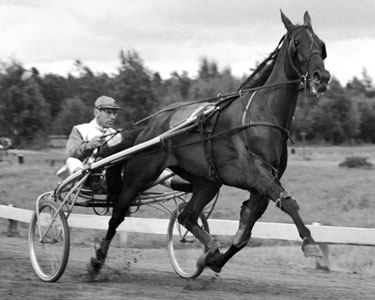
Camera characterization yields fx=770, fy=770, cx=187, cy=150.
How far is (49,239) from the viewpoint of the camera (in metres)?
7.52

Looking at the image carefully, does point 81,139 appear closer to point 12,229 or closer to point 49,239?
point 49,239

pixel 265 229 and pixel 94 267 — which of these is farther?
pixel 265 229

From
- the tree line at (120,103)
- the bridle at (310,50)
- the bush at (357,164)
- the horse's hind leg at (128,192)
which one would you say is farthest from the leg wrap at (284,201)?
the bush at (357,164)

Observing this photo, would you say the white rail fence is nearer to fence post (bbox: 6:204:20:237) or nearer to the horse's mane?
fence post (bbox: 6:204:20:237)

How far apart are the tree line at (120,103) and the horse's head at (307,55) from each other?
45.0 ft

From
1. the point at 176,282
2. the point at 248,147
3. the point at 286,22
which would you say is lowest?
the point at 176,282

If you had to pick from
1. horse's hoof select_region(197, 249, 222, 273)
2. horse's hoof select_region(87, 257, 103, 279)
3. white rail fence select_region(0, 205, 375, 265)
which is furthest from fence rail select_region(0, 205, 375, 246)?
horse's hoof select_region(87, 257, 103, 279)

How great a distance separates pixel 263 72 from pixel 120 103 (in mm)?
27265

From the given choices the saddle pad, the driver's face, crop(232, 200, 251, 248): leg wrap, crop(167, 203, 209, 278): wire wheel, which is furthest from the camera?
the driver's face

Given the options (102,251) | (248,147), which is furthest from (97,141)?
(248,147)

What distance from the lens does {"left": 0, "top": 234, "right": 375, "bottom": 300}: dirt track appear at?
247 inches

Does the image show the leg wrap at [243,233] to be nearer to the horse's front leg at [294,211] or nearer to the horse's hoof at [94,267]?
the horse's front leg at [294,211]

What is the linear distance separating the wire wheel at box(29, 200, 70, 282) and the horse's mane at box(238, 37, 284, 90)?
2130 mm

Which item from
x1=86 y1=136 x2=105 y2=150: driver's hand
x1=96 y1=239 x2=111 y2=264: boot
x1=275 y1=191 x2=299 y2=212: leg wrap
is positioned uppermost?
x1=86 y1=136 x2=105 y2=150: driver's hand
